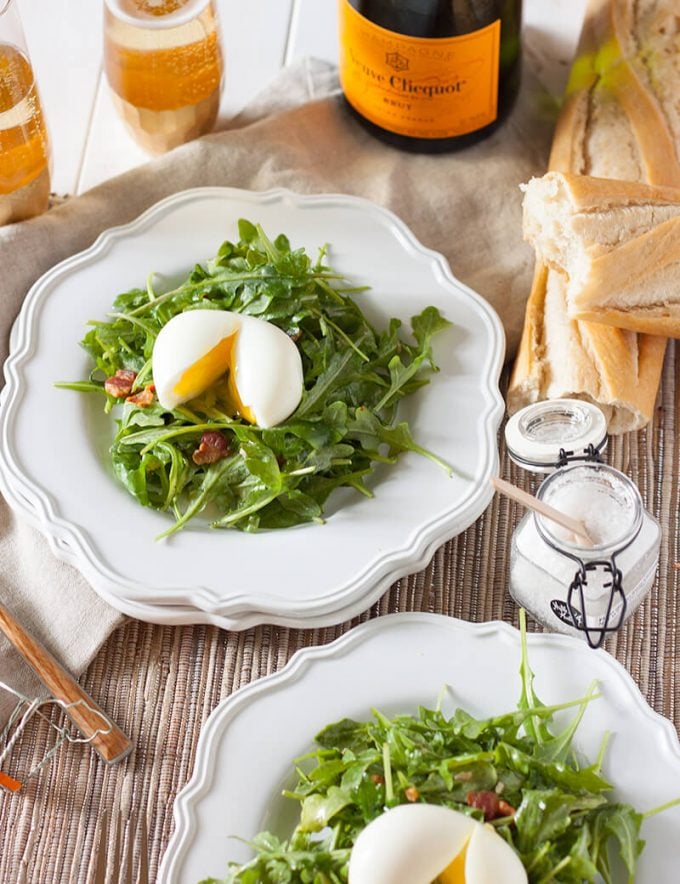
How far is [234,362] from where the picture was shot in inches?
69.7

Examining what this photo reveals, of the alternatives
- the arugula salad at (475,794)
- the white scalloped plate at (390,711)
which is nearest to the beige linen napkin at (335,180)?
the white scalloped plate at (390,711)

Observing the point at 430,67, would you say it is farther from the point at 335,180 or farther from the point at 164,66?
the point at 164,66

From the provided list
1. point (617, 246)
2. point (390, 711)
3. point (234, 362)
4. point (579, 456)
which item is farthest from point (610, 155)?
point (390, 711)

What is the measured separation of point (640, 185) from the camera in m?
1.89

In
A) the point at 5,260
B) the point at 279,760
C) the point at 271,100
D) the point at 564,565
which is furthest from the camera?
the point at 271,100

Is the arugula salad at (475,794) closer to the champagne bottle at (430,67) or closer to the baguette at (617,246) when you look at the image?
the baguette at (617,246)

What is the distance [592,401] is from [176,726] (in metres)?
0.80

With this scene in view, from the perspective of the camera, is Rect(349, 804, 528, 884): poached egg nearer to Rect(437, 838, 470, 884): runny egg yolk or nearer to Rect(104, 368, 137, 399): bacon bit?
Rect(437, 838, 470, 884): runny egg yolk

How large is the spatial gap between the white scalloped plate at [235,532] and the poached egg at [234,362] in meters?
0.17

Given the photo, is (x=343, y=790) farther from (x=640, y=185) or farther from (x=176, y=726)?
(x=640, y=185)

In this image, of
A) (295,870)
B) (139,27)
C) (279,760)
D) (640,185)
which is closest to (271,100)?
(139,27)

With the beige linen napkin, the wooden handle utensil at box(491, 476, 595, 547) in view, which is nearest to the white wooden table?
the beige linen napkin

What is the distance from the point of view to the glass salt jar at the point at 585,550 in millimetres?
1603

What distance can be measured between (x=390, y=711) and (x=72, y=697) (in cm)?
45
